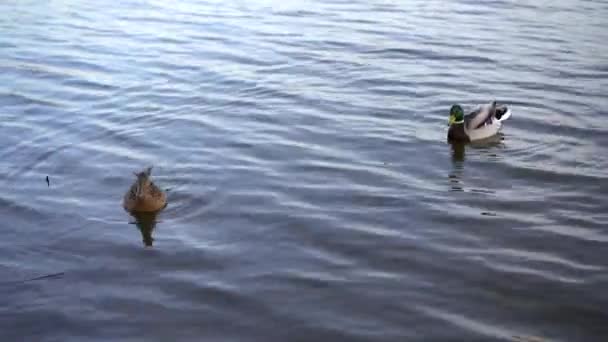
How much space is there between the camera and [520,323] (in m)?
7.20

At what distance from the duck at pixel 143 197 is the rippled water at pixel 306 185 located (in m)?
0.18

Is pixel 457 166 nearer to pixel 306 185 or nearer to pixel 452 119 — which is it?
pixel 452 119

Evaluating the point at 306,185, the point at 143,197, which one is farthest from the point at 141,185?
the point at 306,185

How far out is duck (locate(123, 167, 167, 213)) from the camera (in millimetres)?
9477

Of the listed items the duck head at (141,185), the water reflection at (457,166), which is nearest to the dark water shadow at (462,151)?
the water reflection at (457,166)

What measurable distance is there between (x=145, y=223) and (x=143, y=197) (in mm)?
283

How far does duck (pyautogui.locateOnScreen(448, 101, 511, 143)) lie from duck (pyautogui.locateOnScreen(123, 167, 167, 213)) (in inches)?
168

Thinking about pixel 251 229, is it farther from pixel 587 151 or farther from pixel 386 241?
pixel 587 151

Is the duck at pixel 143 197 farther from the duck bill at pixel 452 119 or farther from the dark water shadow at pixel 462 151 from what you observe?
the duck bill at pixel 452 119

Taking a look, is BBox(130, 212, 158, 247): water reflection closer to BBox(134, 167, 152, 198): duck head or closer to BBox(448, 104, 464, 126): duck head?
BBox(134, 167, 152, 198): duck head

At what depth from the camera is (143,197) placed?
9.47 m

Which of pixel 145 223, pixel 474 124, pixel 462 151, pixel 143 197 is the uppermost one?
pixel 474 124

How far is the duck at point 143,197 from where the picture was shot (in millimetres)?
9477

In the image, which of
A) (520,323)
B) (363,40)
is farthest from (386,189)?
(363,40)
